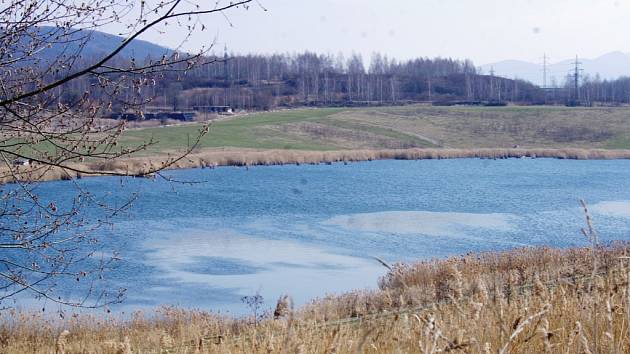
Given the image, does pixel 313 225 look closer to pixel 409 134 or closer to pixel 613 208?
pixel 613 208

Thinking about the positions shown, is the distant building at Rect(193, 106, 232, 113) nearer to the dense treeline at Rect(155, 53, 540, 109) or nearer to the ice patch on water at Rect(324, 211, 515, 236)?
the dense treeline at Rect(155, 53, 540, 109)

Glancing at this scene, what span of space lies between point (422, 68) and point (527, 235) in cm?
10819

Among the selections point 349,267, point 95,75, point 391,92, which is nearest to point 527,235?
point 349,267

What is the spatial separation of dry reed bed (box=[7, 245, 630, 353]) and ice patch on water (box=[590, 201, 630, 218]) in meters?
12.0

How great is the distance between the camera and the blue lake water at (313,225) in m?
18.0

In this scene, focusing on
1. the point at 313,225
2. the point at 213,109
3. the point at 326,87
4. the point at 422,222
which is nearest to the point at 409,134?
the point at 213,109

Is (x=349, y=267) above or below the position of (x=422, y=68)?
below

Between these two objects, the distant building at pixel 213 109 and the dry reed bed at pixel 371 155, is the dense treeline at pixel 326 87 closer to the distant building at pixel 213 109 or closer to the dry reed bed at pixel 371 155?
the distant building at pixel 213 109

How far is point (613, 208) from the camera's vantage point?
99.2ft

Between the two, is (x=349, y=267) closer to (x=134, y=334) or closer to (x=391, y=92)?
(x=134, y=334)

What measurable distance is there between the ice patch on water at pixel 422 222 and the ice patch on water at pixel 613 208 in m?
3.66

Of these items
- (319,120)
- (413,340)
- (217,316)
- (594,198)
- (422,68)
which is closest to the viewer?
(413,340)

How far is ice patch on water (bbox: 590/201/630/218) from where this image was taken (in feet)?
94.1

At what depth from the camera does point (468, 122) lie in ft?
242
